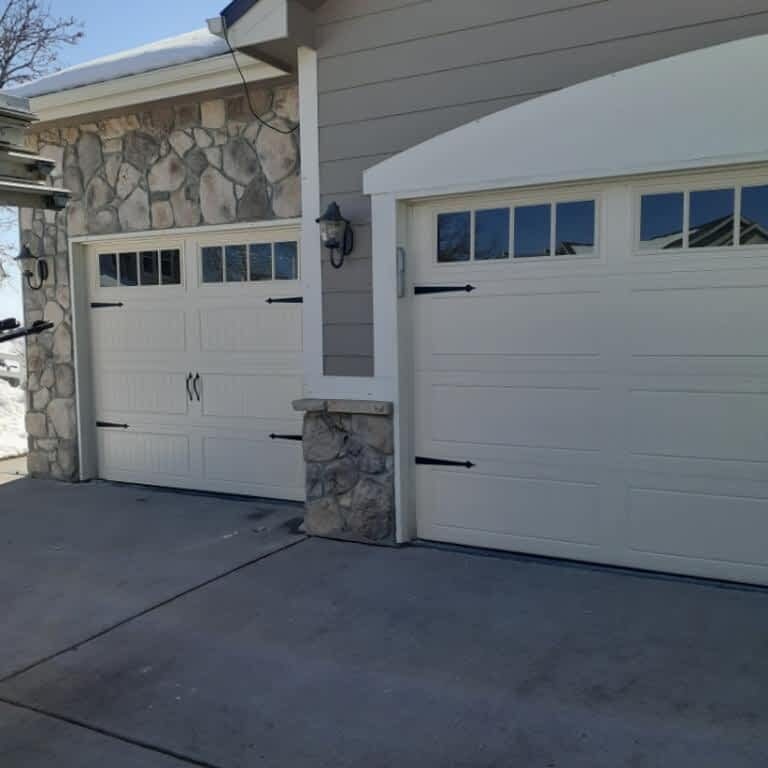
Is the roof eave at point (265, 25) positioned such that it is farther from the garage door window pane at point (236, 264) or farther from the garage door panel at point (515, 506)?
the garage door panel at point (515, 506)

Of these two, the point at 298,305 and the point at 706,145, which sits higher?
the point at 706,145

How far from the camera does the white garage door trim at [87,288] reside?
221 inches

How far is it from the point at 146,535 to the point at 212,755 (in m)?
2.71

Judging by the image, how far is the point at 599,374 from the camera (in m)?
4.15

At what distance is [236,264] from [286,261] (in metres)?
Answer: 0.47

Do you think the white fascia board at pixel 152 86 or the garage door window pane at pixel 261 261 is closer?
the white fascia board at pixel 152 86

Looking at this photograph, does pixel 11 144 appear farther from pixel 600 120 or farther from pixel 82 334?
pixel 82 334

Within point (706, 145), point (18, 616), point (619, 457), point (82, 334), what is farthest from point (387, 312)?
point (82, 334)

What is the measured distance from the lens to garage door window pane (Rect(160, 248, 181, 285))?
6.05 meters

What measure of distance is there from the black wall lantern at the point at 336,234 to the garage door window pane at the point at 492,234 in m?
0.80

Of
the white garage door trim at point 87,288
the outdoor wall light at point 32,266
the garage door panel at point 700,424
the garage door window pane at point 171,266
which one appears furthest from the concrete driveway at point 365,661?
the outdoor wall light at point 32,266

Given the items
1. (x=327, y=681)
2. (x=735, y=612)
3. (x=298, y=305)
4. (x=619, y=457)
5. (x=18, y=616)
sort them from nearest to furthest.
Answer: (x=327, y=681)
(x=735, y=612)
(x=18, y=616)
(x=619, y=457)
(x=298, y=305)

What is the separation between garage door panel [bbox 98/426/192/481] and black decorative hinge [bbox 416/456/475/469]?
90.5 inches

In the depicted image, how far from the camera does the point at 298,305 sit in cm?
558
